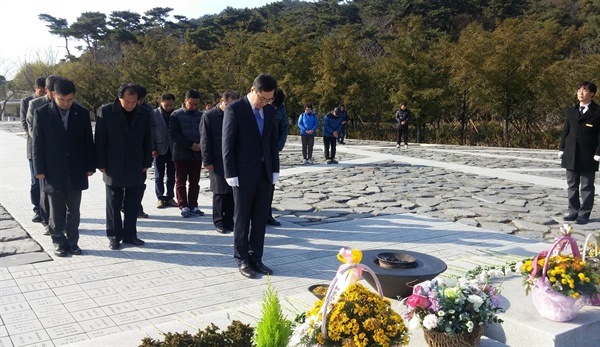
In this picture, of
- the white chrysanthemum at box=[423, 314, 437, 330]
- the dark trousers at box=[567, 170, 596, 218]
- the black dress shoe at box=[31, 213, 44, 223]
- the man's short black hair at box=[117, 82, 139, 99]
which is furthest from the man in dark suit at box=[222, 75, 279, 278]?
the dark trousers at box=[567, 170, 596, 218]

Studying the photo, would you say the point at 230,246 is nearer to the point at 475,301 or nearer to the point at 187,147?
the point at 187,147

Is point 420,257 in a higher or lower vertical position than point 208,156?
lower

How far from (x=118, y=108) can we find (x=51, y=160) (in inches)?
35.2

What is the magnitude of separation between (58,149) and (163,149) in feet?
7.43

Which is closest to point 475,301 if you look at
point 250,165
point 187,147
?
point 250,165

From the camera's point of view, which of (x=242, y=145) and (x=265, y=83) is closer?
Answer: (x=265, y=83)

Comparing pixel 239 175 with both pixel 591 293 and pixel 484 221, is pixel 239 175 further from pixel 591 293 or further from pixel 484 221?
pixel 484 221

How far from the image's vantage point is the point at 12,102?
59188mm

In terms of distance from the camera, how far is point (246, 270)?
4918 mm

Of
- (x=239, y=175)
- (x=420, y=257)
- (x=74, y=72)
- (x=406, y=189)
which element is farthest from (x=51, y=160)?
(x=74, y=72)

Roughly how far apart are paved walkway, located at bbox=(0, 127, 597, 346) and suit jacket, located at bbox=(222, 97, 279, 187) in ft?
3.16

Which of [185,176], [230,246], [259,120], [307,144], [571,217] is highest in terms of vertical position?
[259,120]

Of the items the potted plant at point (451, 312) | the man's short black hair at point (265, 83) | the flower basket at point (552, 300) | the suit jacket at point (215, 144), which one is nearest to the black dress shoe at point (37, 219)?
the suit jacket at point (215, 144)

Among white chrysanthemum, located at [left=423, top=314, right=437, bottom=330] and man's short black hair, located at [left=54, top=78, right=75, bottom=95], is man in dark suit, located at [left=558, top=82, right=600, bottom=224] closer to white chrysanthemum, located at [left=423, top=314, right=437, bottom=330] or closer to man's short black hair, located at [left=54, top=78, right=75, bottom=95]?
white chrysanthemum, located at [left=423, top=314, right=437, bottom=330]
